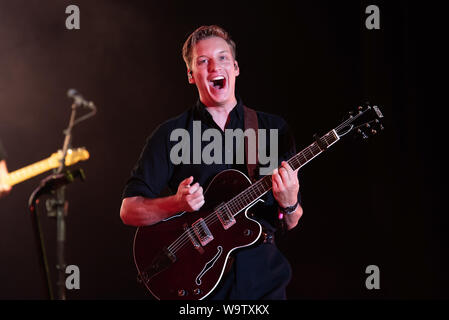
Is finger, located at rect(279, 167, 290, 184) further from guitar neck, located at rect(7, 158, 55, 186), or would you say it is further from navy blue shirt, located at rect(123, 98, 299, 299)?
guitar neck, located at rect(7, 158, 55, 186)

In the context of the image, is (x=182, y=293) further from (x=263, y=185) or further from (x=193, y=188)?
(x=263, y=185)

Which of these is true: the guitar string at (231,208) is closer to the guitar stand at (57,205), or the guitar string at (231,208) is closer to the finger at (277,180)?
the finger at (277,180)

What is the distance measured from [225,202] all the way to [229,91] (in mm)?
607

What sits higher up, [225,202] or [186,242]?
[225,202]

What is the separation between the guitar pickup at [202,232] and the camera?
7.32ft

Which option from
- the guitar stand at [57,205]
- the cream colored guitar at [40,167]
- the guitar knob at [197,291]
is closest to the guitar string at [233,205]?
the guitar knob at [197,291]

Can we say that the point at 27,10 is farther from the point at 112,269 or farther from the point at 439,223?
the point at 439,223

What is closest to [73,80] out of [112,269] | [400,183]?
[112,269]

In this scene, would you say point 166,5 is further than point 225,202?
Yes

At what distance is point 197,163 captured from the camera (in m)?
2.33

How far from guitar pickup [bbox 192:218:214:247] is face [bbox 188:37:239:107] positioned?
0.65m

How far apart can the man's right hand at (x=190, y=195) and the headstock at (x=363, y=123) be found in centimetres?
76

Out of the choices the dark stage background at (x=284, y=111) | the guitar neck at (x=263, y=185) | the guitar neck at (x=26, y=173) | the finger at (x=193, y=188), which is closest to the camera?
the finger at (x=193, y=188)

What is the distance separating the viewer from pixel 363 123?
2.30m
